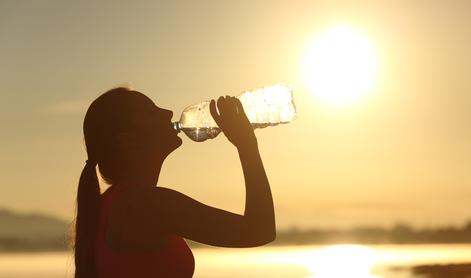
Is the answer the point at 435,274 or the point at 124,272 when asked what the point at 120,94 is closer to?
the point at 124,272

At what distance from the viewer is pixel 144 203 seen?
3.87m

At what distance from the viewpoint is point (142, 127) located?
411 centimetres

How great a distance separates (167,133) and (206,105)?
6.40ft

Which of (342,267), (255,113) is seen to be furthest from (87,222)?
(342,267)

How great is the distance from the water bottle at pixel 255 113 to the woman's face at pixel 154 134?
0.81m

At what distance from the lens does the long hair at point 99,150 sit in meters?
4.09

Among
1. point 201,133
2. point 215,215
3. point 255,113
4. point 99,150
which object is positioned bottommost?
point 215,215

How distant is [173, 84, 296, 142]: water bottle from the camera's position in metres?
5.47

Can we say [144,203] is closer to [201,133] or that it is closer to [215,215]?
[215,215]

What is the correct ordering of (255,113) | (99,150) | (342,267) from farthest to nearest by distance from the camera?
(342,267), (255,113), (99,150)

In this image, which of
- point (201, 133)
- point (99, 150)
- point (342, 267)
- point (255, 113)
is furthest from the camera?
point (342, 267)

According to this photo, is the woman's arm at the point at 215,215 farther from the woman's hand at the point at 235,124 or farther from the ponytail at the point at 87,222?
the ponytail at the point at 87,222

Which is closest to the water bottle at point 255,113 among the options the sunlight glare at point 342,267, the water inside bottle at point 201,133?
the water inside bottle at point 201,133

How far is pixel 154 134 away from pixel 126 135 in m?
0.09
